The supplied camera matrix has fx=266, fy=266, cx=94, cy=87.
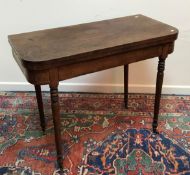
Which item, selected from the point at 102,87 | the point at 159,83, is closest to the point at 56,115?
the point at 159,83

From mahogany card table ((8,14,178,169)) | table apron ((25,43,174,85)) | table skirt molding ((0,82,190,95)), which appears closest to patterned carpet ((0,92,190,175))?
table skirt molding ((0,82,190,95))

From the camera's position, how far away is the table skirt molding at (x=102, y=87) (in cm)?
217

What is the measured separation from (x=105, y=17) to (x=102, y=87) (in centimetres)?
57

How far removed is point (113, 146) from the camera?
1.64 meters

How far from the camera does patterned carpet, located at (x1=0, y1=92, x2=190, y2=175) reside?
1502 millimetres

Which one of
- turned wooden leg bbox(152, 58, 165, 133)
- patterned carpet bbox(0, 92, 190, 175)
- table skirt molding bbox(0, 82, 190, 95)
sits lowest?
patterned carpet bbox(0, 92, 190, 175)

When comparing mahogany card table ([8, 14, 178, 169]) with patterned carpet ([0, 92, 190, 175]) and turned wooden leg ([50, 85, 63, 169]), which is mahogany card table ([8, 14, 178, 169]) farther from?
patterned carpet ([0, 92, 190, 175])

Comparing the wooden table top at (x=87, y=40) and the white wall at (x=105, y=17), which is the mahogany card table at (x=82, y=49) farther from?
the white wall at (x=105, y=17)

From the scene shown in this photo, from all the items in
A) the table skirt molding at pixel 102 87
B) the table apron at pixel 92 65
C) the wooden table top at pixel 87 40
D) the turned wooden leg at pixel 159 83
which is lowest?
the table skirt molding at pixel 102 87

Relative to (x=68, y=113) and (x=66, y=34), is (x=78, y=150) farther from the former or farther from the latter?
(x=66, y=34)

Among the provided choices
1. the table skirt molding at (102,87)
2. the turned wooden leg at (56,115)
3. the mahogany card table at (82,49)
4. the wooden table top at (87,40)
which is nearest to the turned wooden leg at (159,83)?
the mahogany card table at (82,49)

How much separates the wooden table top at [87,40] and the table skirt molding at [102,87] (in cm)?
70

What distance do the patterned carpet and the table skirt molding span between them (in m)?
0.05

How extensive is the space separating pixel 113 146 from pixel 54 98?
0.59 m
